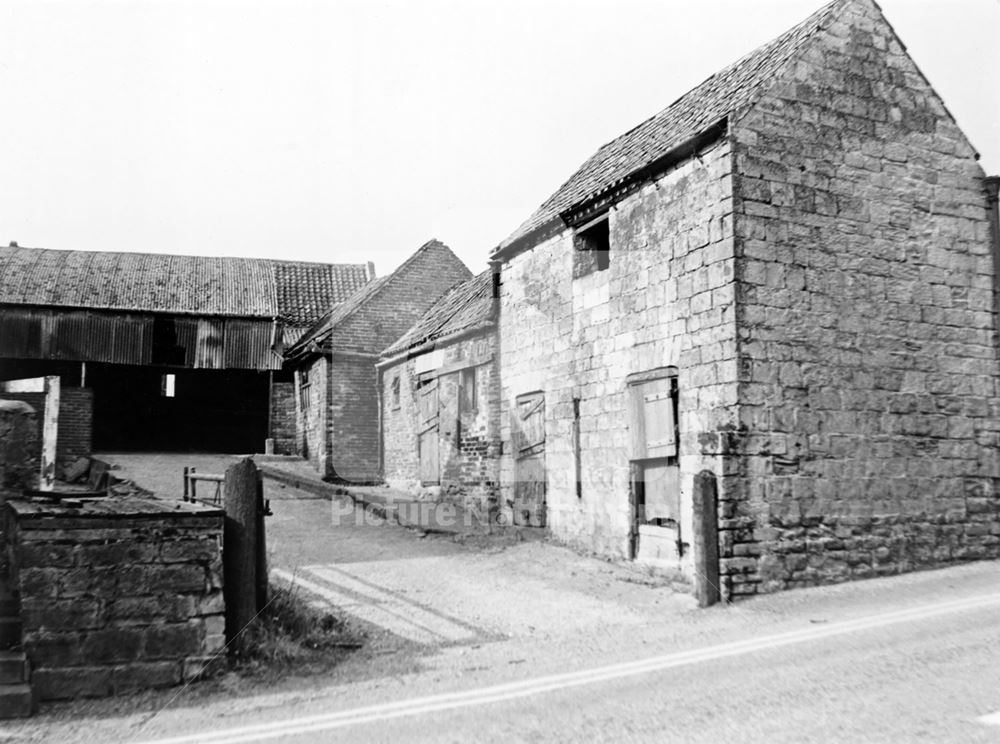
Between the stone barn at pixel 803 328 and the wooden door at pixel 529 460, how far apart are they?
1.48 metres

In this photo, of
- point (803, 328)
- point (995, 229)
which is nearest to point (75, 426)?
point (803, 328)

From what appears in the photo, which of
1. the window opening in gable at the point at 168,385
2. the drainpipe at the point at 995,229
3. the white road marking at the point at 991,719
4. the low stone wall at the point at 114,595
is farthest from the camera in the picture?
the window opening in gable at the point at 168,385

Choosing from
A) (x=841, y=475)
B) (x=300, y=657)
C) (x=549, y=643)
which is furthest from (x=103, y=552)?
(x=841, y=475)

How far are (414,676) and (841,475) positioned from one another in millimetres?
5913

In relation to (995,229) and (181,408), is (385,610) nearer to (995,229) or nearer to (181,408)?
(995,229)

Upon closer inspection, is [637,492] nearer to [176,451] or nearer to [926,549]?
[926,549]

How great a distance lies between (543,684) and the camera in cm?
611

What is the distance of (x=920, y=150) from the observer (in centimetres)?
1115

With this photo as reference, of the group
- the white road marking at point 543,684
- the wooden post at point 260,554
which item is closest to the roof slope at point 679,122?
the white road marking at point 543,684

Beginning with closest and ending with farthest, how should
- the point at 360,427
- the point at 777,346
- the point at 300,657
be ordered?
the point at 300,657, the point at 777,346, the point at 360,427

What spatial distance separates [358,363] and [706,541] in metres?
15.1

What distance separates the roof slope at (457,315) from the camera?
16.0 meters

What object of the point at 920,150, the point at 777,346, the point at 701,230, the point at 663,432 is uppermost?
the point at 920,150

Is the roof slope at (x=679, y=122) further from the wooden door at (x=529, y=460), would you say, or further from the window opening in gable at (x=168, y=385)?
the window opening in gable at (x=168, y=385)
